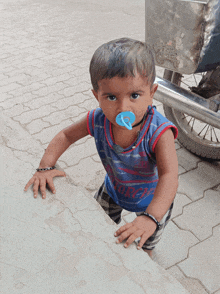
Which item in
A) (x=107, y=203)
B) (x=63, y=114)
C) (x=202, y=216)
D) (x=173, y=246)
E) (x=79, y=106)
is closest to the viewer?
(x=107, y=203)

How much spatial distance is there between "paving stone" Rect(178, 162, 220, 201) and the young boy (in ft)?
2.41

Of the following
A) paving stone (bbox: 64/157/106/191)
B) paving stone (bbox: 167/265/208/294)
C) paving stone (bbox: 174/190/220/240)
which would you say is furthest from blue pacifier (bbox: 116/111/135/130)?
paving stone (bbox: 64/157/106/191)

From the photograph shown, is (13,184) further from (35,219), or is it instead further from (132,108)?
(132,108)

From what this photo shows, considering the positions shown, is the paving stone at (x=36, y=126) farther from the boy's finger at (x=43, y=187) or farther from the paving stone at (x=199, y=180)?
the boy's finger at (x=43, y=187)

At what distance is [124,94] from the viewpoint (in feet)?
3.34

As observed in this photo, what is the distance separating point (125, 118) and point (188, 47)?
33.5 inches

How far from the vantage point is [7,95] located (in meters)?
3.57

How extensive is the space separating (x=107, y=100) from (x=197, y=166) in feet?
5.11

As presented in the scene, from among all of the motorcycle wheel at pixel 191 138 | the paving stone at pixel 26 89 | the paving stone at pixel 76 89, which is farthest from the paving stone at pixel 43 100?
the motorcycle wheel at pixel 191 138

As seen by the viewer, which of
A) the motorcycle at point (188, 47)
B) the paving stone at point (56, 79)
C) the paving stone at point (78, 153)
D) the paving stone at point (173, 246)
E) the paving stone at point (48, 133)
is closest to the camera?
the motorcycle at point (188, 47)

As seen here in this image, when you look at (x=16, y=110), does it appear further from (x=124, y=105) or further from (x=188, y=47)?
(x=124, y=105)

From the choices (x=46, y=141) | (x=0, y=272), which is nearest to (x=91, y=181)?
(x=46, y=141)

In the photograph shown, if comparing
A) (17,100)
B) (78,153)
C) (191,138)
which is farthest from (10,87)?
(191,138)

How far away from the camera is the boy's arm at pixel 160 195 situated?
1036 millimetres
